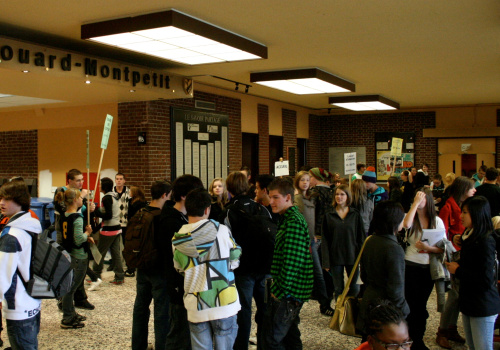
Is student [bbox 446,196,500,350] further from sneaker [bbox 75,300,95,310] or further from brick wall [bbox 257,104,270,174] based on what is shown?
brick wall [bbox 257,104,270,174]

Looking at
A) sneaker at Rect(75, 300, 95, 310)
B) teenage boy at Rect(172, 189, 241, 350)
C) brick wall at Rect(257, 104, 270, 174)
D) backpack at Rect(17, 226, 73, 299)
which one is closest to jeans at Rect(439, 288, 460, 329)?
teenage boy at Rect(172, 189, 241, 350)

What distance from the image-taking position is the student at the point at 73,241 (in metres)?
5.13

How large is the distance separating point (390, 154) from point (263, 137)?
463 cm

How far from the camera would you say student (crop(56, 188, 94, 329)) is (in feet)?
16.8

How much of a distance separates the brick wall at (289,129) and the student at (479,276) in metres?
9.98

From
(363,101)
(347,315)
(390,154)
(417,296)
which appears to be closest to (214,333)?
(347,315)

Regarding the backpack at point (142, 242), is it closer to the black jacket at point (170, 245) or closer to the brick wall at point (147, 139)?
the black jacket at point (170, 245)

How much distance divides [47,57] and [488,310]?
17.8ft

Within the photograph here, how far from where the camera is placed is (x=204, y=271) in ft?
9.98

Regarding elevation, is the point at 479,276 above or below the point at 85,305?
above

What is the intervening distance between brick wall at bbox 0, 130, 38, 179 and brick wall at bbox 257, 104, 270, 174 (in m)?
5.36

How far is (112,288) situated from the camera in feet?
21.9

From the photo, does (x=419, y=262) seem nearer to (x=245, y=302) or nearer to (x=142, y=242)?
(x=245, y=302)

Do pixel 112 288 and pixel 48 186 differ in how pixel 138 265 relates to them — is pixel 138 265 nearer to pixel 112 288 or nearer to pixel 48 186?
pixel 112 288
